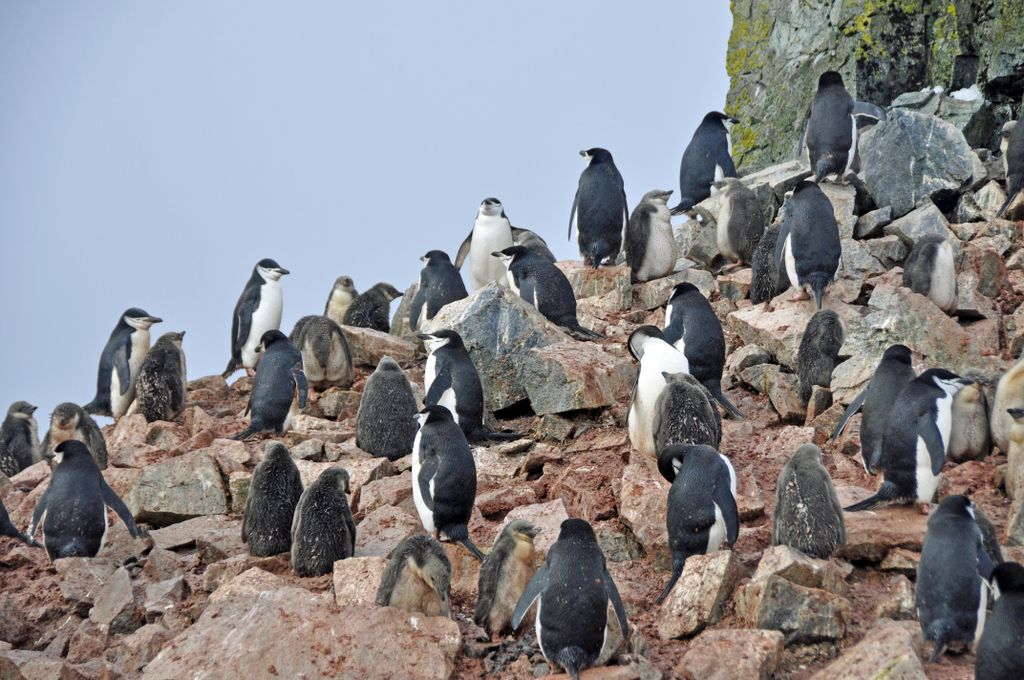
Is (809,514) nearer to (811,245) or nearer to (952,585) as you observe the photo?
(952,585)

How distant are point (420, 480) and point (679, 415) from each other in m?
1.89

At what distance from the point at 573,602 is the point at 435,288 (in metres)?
7.90

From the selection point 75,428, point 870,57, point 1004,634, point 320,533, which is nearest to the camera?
point 1004,634

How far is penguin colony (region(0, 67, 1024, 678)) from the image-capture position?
677cm

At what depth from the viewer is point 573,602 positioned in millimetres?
6613

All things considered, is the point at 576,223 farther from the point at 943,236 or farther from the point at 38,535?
the point at 38,535

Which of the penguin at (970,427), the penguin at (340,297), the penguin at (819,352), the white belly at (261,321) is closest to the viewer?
the penguin at (970,427)

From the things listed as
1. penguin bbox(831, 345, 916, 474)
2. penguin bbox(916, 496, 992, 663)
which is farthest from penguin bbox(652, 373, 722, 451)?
penguin bbox(916, 496, 992, 663)

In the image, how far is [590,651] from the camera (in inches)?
261

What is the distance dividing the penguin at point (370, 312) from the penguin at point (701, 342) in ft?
17.1

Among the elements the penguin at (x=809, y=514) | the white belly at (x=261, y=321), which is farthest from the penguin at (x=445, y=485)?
the white belly at (x=261, y=321)

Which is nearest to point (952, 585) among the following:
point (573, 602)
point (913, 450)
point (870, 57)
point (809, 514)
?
point (809, 514)

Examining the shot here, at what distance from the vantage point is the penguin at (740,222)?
14.1 m

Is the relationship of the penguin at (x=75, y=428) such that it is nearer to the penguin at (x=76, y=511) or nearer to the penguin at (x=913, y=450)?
the penguin at (x=76, y=511)
